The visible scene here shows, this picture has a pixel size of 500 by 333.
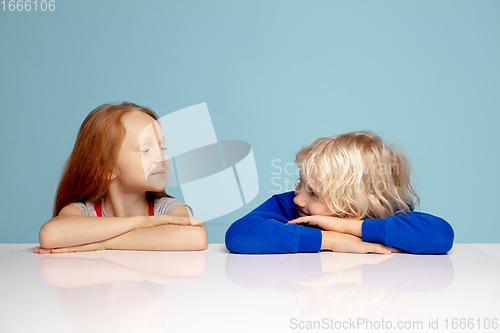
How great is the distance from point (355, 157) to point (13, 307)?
2.32 ft

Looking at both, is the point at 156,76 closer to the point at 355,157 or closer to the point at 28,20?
the point at 28,20

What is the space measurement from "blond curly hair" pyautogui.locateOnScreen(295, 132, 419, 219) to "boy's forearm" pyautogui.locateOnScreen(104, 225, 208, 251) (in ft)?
0.94

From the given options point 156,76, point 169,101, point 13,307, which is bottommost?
point 13,307

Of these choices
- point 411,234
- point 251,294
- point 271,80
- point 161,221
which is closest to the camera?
point 251,294

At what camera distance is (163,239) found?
91 cm

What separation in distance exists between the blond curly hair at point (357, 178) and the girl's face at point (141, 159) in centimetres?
Answer: 36

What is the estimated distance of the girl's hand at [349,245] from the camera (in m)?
0.86

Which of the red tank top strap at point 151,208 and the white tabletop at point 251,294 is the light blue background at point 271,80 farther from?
the white tabletop at point 251,294

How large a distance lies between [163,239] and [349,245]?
1.32ft

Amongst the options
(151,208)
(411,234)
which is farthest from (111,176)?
(411,234)

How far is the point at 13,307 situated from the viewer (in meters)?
0.46

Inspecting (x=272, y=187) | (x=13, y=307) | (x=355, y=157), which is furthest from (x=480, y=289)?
(x=272, y=187)

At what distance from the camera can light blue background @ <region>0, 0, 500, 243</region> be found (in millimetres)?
1955

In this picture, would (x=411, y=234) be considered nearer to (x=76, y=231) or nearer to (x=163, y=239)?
(x=163, y=239)
